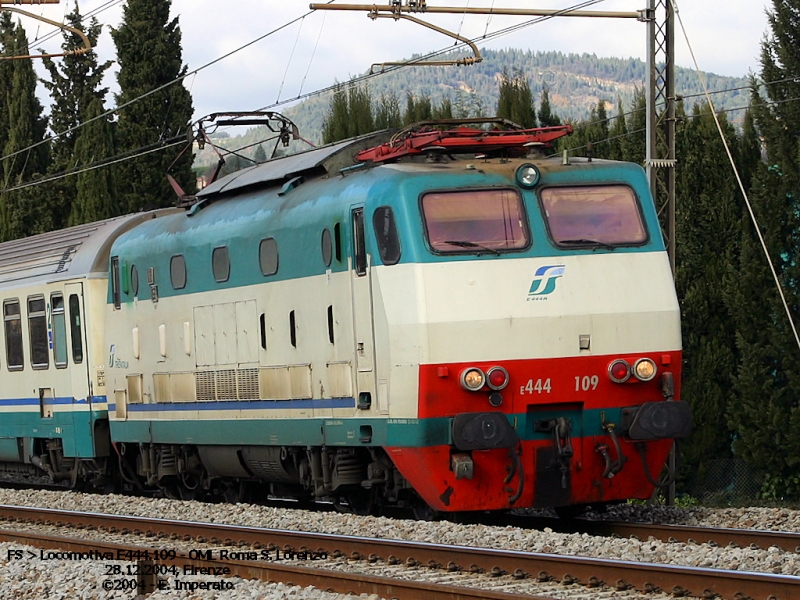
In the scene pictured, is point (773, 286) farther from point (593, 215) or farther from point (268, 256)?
point (268, 256)

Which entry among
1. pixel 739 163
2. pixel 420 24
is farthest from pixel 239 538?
pixel 739 163

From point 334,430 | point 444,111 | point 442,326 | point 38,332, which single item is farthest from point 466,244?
point 444,111

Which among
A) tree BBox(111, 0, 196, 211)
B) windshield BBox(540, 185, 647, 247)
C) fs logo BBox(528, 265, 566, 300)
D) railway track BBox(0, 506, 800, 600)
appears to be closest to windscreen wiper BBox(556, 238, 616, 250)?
windshield BBox(540, 185, 647, 247)

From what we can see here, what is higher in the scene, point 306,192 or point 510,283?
point 306,192

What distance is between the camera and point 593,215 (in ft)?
40.9

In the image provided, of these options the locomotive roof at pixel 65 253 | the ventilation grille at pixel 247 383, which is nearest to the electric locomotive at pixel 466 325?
the ventilation grille at pixel 247 383

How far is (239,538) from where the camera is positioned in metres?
12.3

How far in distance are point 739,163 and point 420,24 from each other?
5.21 m

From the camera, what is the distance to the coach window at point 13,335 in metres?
20.0

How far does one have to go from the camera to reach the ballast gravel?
9305 mm

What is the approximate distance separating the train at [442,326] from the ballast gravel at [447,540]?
471 millimetres

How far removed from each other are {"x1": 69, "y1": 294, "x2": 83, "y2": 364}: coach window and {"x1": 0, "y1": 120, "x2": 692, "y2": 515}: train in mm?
3716

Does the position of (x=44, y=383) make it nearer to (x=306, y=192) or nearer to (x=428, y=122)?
(x=306, y=192)

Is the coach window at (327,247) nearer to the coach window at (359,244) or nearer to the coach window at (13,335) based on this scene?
the coach window at (359,244)
